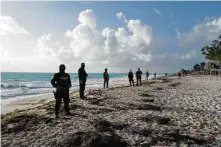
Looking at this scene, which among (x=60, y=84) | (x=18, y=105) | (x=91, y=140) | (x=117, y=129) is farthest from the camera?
(x=18, y=105)

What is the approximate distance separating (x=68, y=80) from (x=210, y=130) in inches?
239

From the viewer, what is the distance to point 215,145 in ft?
28.9

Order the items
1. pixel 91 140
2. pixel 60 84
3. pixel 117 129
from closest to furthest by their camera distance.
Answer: pixel 91 140
pixel 117 129
pixel 60 84

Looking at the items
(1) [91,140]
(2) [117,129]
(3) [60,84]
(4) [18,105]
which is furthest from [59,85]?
(4) [18,105]

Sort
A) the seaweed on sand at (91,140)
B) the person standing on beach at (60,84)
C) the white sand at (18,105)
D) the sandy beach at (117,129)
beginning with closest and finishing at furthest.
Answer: the seaweed on sand at (91,140) → the sandy beach at (117,129) → the person standing on beach at (60,84) → the white sand at (18,105)

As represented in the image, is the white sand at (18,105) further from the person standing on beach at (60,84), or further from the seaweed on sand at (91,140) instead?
the seaweed on sand at (91,140)

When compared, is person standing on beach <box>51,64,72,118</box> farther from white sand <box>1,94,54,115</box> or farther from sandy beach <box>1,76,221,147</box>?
white sand <box>1,94,54,115</box>

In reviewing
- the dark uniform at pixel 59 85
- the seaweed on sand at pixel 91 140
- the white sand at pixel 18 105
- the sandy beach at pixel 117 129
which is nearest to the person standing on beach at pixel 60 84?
the dark uniform at pixel 59 85

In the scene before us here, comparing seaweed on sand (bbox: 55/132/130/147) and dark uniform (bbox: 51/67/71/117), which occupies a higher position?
dark uniform (bbox: 51/67/71/117)

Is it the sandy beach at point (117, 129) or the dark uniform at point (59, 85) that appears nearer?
the sandy beach at point (117, 129)

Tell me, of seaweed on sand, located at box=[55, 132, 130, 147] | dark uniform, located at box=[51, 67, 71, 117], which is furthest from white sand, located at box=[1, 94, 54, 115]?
seaweed on sand, located at box=[55, 132, 130, 147]

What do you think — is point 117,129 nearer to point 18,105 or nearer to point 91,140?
point 91,140

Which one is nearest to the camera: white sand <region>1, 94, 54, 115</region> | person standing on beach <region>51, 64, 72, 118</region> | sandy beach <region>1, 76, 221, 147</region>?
sandy beach <region>1, 76, 221, 147</region>

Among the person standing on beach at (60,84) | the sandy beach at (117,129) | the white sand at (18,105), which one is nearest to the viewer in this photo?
the sandy beach at (117,129)
